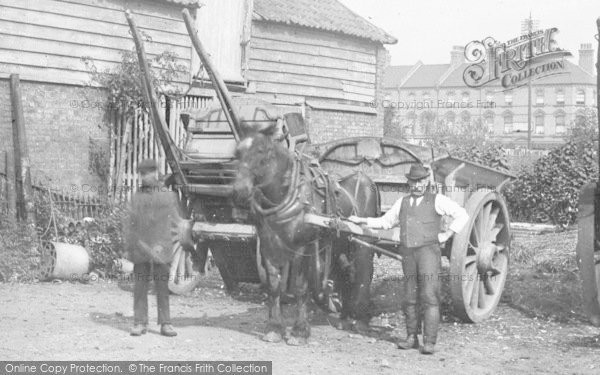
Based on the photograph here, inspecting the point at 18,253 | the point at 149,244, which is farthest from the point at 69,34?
the point at 149,244

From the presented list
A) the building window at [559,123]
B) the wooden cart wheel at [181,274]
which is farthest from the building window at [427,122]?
the wooden cart wheel at [181,274]

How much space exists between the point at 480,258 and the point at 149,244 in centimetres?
364

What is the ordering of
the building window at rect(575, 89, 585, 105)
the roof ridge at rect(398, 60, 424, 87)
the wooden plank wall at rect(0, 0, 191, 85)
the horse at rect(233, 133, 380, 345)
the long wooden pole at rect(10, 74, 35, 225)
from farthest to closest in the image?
1. the roof ridge at rect(398, 60, 424, 87)
2. the building window at rect(575, 89, 585, 105)
3. the wooden plank wall at rect(0, 0, 191, 85)
4. the long wooden pole at rect(10, 74, 35, 225)
5. the horse at rect(233, 133, 380, 345)

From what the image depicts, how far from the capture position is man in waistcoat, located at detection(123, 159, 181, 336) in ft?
24.3

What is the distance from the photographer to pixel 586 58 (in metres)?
63.8

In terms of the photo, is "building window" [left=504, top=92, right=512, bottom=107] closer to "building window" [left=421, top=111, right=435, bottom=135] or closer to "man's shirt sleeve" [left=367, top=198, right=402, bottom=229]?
"building window" [left=421, top=111, right=435, bottom=135]

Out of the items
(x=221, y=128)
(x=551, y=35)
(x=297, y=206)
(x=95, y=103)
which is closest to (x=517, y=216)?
(x=551, y=35)

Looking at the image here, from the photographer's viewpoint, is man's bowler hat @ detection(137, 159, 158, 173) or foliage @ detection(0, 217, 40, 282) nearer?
man's bowler hat @ detection(137, 159, 158, 173)

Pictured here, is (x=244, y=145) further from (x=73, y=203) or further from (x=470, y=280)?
(x=73, y=203)

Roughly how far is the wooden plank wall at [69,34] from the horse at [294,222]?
741 centimetres

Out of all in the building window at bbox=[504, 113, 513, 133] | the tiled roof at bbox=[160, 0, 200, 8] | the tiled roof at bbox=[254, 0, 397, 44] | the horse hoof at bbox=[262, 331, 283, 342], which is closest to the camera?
the horse hoof at bbox=[262, 331, 283, 342]

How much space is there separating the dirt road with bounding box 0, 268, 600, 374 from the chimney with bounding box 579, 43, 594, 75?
5600 centimetres

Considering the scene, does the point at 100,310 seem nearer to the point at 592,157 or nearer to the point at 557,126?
the point at 592,157

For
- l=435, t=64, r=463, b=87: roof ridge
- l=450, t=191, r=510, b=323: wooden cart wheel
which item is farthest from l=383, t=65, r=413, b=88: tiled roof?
l=450, t=191, r=510, b=323: wooden cart wheel
